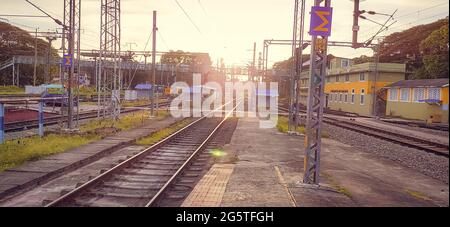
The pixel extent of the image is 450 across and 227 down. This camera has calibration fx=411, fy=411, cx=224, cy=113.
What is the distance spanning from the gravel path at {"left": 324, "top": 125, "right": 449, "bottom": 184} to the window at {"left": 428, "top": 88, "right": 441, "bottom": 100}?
15.8 metres

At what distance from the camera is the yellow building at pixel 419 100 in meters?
35.2

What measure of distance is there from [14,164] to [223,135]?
11769 mm

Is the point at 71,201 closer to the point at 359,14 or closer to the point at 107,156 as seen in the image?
the point at 107,156

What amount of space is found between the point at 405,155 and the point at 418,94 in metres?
23.9

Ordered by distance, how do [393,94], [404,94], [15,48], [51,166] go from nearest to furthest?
1. [51,166]
2. [404,94]
3. [393,94]
4. [15,48]

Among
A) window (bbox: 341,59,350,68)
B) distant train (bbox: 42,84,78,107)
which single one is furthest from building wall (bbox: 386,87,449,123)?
distant train (bbox: 42,84,78,107)

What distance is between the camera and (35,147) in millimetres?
13961

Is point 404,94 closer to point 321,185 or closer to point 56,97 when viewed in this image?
point 56,97

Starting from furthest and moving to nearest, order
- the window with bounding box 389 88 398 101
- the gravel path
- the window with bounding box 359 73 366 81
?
the window with bounding box 359 73 366 81 < the window with bounding box 389 88 398 101 < the gravel path

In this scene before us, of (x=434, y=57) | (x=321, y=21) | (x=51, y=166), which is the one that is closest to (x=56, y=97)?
(x=51, y=166)

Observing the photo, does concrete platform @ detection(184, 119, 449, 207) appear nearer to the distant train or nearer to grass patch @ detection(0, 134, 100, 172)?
grass patch @ detection(0, 134, 100, 172)

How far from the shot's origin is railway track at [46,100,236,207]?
27.2ft

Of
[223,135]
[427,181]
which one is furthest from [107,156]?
[427,181]

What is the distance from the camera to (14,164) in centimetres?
1153
